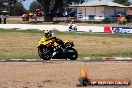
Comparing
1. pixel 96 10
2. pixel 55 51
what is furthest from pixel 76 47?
pixel 96 10

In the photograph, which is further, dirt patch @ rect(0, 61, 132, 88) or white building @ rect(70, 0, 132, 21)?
white building @ rect(70, 0, 132, 21)

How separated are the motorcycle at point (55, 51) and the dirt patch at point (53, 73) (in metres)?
1.32

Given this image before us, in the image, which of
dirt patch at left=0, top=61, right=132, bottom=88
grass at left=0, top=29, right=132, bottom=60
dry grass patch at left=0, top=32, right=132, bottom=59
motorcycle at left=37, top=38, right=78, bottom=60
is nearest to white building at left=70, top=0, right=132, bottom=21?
grass at left=0, top=29, right=132, bottom=60

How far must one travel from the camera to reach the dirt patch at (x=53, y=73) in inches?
522

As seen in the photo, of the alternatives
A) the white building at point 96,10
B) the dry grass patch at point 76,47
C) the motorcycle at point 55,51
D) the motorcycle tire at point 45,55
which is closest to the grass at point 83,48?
the dry grass patch at point 76,47

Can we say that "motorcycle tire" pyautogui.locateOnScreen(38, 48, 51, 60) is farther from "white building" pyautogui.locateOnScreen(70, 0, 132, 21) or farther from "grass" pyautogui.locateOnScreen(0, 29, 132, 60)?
"white building" pyautogui.locateOnScreen(70, 0, 132, 21)

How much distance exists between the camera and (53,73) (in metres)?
15.3

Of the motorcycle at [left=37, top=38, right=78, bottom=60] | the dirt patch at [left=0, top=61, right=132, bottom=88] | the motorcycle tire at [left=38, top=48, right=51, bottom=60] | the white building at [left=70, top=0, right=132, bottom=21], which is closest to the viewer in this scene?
the dirt patch at [left=0, top=61, right=132, bottom=88]

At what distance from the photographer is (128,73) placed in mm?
15500

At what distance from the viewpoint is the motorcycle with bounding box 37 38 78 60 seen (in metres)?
20.2

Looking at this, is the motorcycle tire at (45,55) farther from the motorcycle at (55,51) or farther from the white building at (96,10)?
the white building at (96,10)

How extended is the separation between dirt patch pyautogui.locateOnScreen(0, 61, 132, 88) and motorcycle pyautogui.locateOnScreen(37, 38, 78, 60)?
1323 millimetres

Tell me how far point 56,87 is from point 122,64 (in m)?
6.46

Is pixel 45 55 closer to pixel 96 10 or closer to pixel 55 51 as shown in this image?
pixel 55 51
